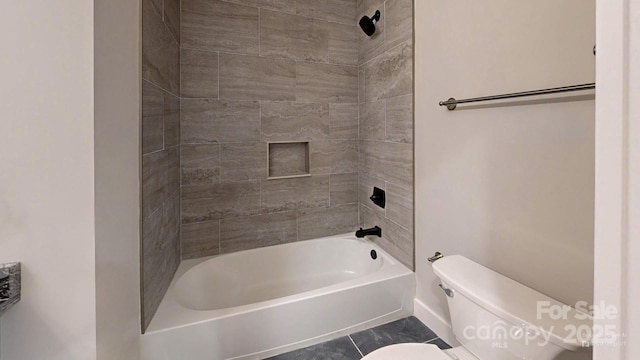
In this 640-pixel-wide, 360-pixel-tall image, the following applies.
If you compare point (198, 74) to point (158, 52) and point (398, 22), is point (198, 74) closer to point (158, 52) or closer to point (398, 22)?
point (158, 52)

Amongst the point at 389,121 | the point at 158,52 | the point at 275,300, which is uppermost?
the point at 158,52

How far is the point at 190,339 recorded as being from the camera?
1.33 meters

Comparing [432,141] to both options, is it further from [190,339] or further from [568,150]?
[190,339]

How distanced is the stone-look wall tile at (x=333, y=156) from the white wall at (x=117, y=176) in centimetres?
137

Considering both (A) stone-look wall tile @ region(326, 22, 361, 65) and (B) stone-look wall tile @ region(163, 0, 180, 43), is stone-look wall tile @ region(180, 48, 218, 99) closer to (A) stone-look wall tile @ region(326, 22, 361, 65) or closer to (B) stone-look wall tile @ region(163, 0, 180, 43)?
(B) stone-look wall tile @ region(163, 0, 180, 43)

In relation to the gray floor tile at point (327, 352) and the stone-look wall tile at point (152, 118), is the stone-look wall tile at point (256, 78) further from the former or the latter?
the gray floor tile at point (327, 352)

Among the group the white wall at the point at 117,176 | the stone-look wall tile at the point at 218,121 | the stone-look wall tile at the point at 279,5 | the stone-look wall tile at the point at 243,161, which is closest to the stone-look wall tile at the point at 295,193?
the stone-look wall tile at the point at 243,161

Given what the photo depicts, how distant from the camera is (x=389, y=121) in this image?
2006mm

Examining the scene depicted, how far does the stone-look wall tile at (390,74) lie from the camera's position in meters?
1.78


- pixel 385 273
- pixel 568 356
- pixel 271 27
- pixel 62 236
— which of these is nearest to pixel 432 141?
pixel 385 273

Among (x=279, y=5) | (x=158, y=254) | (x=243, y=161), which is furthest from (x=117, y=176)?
(x=279, y=5)

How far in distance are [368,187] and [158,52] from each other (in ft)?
5.62

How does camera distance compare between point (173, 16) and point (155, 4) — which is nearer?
point (155, 4)
